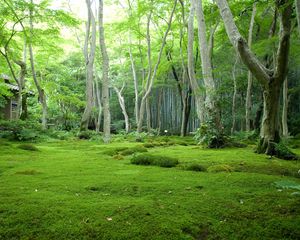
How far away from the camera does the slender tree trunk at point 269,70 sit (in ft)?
17.7

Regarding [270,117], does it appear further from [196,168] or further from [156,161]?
[156,161]

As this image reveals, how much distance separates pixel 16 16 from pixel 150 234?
1310 centimetres

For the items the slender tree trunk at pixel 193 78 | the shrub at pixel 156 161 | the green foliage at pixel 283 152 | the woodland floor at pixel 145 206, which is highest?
the slender tree trunk at pixel 193 78

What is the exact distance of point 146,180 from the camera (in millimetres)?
3926

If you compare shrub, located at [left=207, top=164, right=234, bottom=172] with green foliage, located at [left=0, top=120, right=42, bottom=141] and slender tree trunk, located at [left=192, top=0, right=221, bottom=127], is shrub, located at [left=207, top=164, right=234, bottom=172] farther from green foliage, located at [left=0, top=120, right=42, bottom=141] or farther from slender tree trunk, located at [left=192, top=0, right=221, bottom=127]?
green foliage, located at [left=0, top=120, right=42, bottom=141]

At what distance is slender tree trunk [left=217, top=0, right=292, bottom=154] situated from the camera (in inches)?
213

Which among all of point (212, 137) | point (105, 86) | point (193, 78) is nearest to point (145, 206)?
point (212, 137)

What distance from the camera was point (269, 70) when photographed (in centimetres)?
602

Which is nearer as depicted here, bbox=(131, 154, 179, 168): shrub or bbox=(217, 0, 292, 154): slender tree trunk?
bbox=(131, 154, 179, 168): shrub

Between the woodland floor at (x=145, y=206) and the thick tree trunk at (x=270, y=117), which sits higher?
the thick tree trunk at (x=270, y=117)

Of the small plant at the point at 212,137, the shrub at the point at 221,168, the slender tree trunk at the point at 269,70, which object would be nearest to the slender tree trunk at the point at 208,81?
the small plant at the point at 212,137

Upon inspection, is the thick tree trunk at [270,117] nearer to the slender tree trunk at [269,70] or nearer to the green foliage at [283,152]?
the slender tree trunk at [269,70]

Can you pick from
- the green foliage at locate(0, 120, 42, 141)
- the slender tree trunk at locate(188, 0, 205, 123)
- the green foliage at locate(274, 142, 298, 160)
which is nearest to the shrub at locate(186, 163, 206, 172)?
the green foliage at locate(274, 142, 298, 160)

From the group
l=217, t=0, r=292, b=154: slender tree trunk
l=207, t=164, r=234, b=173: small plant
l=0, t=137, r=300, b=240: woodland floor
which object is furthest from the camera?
l=217, t=0, r=292, b=154: slender tree trunk
